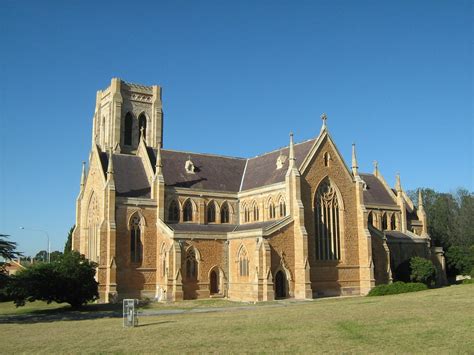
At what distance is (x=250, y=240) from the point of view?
4934cm

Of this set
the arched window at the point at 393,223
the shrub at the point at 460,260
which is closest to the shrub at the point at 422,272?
the arched window at the point at 393,223

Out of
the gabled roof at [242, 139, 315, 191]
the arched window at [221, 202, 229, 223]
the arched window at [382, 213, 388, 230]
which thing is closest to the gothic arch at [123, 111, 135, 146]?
the gabled roof at [242, 139, 315, 191]

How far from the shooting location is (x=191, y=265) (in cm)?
5044

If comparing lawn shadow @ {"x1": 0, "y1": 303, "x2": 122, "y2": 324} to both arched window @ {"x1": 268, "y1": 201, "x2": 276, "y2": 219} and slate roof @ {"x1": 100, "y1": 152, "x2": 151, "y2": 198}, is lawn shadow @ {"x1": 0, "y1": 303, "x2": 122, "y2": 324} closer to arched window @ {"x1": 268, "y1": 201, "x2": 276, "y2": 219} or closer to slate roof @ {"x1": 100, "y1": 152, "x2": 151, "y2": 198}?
slate roof @ {"x1": 100, "y1": 152, "x2": 151, "y2": 198}

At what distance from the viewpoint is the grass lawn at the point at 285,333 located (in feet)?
68.4

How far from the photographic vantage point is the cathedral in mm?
48750

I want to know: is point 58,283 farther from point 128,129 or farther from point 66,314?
point 128,129

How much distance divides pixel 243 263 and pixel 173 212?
9.79m

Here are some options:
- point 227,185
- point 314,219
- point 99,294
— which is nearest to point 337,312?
point 314,219

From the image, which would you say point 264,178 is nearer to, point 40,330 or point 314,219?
point 314,219

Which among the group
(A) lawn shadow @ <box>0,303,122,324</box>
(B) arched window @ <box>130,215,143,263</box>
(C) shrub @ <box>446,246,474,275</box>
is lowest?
(A) lawn shadow @ <box>0,303,122,324</box>

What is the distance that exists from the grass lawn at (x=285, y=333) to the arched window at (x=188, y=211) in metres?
21.7

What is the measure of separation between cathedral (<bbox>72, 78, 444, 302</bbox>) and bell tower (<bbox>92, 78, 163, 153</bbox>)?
908 cm

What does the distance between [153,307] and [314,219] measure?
1763 cm
